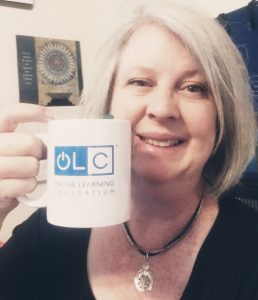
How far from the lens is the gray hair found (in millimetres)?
838

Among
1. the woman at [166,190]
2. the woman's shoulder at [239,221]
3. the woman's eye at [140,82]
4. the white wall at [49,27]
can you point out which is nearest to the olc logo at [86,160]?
the woman at [166,190]

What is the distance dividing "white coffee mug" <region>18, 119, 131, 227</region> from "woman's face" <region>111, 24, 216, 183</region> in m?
0.25

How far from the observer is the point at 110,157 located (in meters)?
0.55

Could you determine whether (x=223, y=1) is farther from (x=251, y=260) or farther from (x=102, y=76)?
(x=251, y=260)

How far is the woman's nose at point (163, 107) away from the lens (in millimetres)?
780

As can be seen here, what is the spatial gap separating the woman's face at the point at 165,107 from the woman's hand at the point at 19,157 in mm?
266

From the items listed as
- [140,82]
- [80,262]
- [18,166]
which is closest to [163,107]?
[140,82]

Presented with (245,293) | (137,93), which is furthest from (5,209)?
(245,293)

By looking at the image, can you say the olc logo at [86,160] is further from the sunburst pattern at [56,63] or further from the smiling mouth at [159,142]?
the sunburst pattern at [56,63]

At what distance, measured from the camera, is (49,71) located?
176cm

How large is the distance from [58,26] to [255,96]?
1146 millimetres

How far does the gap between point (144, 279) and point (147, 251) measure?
8 cm

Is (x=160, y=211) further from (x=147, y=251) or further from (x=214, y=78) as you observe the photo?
(x=214, y=78)

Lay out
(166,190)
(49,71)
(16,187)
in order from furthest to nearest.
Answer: (49,71) → (166,190) → (16,187)
